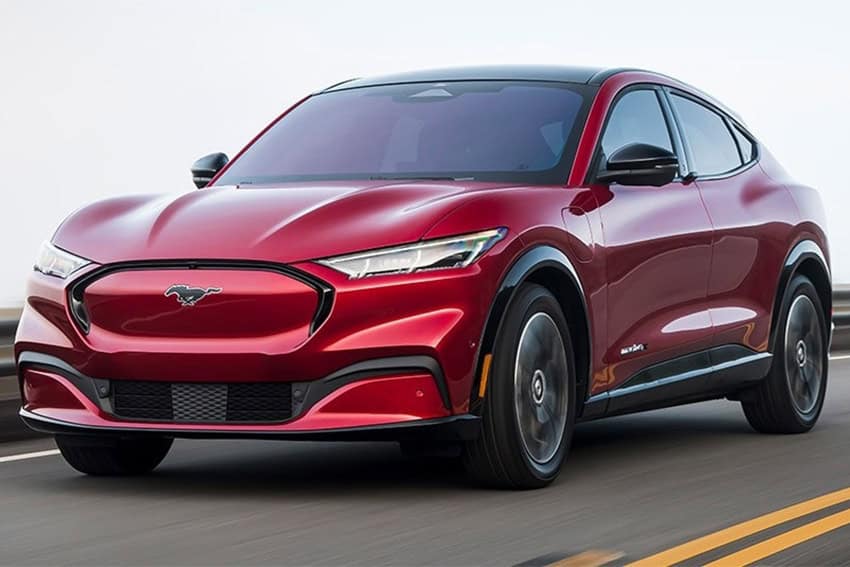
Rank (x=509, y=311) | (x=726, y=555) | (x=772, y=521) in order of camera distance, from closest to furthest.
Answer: (x=726, y=555), (x=772, y=521), (x=509, y=311)

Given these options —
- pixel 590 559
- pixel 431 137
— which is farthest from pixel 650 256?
pixel 590 559

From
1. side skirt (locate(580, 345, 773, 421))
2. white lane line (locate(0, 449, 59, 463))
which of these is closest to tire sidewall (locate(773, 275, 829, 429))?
side skirt (locate(580, 345, 773, 421))

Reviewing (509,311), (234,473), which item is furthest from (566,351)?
(234,473)

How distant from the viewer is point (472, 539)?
20.5 ft

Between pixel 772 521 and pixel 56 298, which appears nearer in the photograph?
pixel 772 521

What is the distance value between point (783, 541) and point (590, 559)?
77 cm

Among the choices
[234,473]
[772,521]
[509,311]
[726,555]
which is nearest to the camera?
[726,555]

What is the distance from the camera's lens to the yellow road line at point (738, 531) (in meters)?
5.89

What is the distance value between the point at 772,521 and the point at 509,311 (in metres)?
1.22

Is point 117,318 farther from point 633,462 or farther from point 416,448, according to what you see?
point 633,462

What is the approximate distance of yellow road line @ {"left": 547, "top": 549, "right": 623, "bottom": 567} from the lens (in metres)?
5.79

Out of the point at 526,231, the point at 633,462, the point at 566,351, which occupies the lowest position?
the point at 633,462

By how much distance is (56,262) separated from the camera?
7.35 meters

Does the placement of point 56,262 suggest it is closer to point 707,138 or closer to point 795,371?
point 707,138
